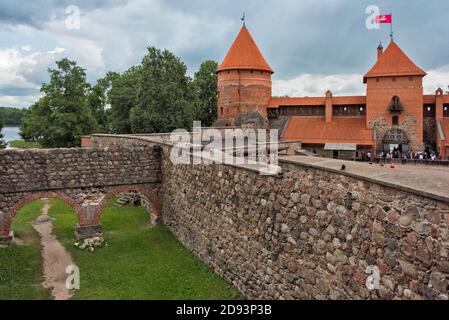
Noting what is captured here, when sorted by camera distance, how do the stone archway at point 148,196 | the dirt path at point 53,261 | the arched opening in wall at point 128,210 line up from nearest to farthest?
the dirt path at point 53,261 → the stone archway at point 148,196 → the arched opening in wall at point 128,210

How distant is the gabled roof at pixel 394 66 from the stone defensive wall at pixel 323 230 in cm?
2618

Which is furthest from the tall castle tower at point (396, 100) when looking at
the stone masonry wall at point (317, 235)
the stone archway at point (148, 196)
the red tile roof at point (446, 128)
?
the stone masonry wall at point (317, 235)

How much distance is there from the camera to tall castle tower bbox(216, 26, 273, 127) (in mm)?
35844

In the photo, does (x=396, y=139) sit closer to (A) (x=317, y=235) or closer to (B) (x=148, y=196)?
(B) (x=148, y=196)

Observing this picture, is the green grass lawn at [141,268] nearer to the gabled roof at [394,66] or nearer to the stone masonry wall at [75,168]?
the stone masonry wall at [75,168]

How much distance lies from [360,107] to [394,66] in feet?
13.8

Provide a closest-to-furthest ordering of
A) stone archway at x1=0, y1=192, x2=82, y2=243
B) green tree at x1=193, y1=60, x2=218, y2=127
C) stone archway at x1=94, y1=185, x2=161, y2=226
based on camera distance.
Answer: stone archway at x1=0, y1=192, x2=82, y2=243 < stone archway at x1=94, y1=185, x2=161, y2=226 < green tree at x1=193, y1=60, x2=218, y2=127

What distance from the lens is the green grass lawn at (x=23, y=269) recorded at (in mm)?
8930

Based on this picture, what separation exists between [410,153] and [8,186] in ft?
90.8

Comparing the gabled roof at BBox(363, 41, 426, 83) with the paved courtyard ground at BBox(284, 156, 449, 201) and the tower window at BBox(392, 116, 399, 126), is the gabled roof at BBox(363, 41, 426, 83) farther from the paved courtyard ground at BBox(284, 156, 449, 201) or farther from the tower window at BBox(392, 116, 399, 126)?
the paved courtyard ground at BBox(284, 156, 449, 201)

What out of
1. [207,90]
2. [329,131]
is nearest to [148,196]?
[329,131]

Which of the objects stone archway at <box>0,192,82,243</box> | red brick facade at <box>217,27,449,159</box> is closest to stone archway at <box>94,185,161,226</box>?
stone archway at <box>0,192,82,243</box>

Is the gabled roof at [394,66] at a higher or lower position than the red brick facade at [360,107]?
higher

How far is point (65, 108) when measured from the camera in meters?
31.5
